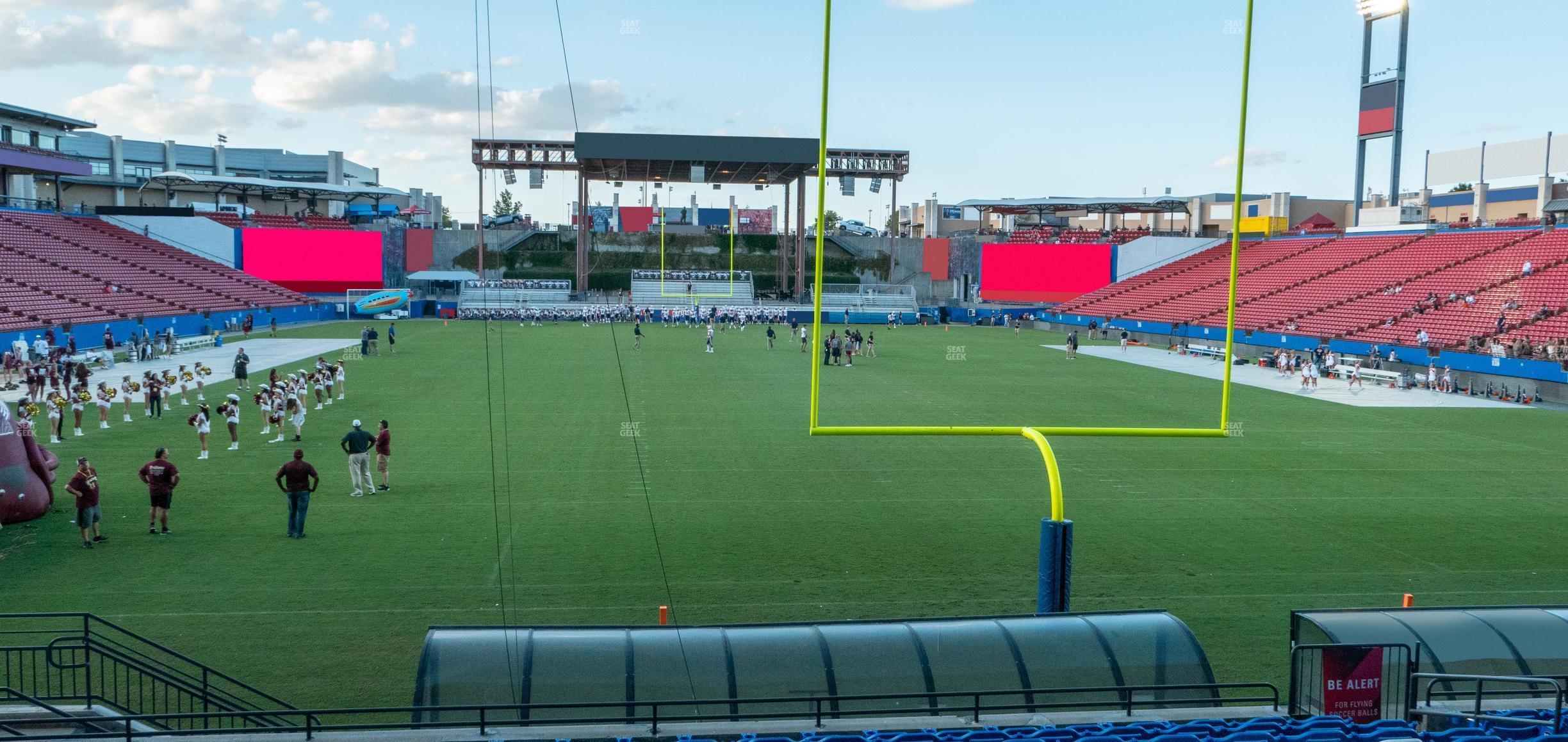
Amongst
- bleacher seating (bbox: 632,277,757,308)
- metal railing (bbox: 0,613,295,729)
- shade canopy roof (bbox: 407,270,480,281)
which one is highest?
shade canopy roof (bbox: 407,270,480,281)

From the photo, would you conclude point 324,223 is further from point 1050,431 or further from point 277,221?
point 1050,431

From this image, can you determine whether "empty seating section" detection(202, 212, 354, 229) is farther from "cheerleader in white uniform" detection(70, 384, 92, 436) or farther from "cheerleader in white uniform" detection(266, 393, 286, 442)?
"cheerleader in white uniform" detection(266, 393, 286, 442)

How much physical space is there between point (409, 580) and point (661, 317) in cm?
4981

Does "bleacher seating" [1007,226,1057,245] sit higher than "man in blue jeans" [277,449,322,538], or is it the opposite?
"bleacher seating" [1007,226,1057,245]

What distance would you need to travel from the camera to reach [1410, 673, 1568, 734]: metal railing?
6750 millimetres

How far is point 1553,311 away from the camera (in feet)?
111

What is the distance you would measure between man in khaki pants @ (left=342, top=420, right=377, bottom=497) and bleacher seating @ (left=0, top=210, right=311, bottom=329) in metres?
25.3

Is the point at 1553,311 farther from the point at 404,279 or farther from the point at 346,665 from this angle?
the point at 404,279

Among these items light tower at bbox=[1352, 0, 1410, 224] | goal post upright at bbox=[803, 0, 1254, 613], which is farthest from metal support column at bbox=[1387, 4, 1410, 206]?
goal post upright at bbox=[803, 0, 1254, 613]

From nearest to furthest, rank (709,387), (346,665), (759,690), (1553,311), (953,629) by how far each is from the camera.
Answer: (759,690) → (953,629) → (346,665) → (709,387) → (1553,311)

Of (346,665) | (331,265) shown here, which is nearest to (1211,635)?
(346,665)

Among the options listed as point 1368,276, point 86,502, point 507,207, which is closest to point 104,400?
point 86,502

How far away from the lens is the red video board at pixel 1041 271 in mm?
66938

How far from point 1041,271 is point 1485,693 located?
61.6 m
